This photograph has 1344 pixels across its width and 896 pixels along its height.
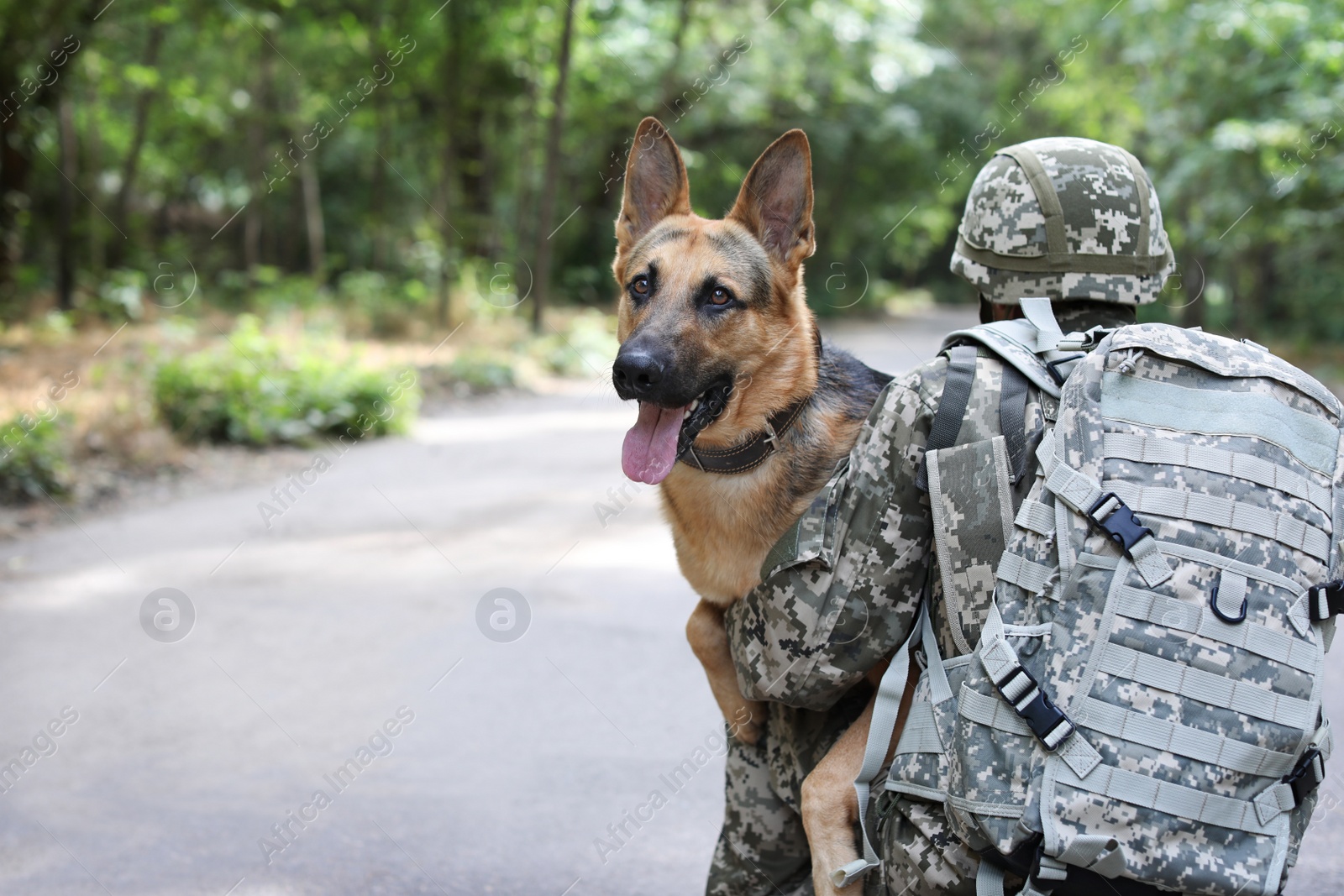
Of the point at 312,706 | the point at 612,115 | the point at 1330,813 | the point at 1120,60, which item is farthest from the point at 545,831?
the point at 1120,60

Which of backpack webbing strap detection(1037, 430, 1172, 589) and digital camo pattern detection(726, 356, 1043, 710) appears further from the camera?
digital camo pattern detection(726, 356, 1043, 710)

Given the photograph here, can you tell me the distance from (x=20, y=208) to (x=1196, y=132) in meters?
18.9

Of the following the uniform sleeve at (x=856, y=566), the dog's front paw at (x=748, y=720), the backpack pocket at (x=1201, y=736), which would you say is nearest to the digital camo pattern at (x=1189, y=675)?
the backpack pocket at (x=1201, y=736)

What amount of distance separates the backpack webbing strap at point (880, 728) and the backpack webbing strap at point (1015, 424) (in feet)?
1.36

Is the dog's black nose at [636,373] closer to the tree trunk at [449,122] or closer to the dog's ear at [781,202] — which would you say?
the dog's ear at [781,202]

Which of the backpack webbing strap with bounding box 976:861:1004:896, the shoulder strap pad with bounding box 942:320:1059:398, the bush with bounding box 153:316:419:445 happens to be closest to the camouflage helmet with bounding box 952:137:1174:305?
the shoulder strap pad with bounding box 942:320:1059:398

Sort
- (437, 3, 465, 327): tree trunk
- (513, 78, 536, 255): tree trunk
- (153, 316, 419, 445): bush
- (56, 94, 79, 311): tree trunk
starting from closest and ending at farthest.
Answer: (153, 316, 419, 445): bush
(56, 94, 79, 311): tree trunk
(437, 3, 465, 327): tree trunk
(513, 78, 536, 255): tree trunk

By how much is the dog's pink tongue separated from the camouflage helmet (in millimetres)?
856

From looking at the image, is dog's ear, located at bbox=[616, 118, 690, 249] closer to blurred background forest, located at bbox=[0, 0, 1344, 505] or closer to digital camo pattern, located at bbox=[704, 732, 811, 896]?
digital camo pattern, located at bbox=[704, 732, 811, 896]

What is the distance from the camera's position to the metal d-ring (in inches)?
63.8

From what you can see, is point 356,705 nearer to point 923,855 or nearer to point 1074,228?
point 923,855

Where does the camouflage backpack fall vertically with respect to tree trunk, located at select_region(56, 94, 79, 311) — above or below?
above

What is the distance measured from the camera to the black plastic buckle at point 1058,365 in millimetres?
1939

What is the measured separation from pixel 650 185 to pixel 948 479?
158 centimetres
